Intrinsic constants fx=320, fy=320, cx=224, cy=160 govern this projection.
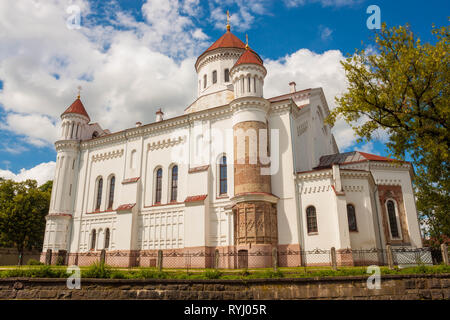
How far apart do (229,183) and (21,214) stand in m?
29.1

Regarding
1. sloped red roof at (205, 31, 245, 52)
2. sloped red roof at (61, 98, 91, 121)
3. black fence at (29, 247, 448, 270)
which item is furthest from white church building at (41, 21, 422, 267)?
sloped red roof at (61, 98, 91, 121)

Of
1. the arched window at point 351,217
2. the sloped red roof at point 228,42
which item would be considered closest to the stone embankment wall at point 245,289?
the arched window at point 351,217

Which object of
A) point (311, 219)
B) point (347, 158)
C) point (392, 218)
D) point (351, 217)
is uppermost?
point (347, 158)

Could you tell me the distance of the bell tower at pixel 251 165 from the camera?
22.3 meters

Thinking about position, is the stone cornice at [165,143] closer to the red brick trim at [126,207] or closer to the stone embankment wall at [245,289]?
the red brick trim at [126,207]

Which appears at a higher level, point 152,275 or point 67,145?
point 67,145

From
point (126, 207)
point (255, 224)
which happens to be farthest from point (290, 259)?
point (126, 207)

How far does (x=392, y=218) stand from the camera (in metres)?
25.8

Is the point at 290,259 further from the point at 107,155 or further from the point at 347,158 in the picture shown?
the point at 107,155

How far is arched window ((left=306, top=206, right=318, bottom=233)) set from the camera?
22.6 m

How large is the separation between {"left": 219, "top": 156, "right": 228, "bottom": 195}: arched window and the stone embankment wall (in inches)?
538

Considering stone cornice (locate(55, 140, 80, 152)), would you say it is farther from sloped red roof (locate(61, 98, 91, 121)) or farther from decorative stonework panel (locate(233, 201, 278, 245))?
decorative stonework panel (locate(233, 201, 278, 245))

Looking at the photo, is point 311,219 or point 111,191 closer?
point 311,219

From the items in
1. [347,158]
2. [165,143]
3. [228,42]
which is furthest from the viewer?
[228,42]
